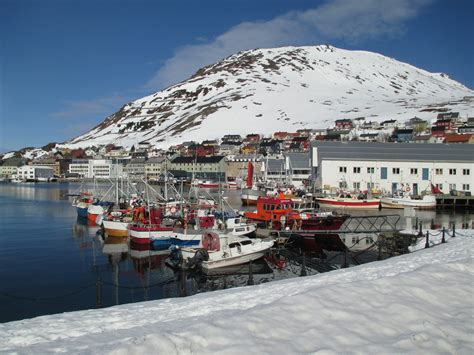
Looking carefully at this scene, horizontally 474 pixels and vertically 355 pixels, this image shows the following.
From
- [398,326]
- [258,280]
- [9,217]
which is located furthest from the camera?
[9,217]

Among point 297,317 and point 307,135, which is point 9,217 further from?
point 307,135

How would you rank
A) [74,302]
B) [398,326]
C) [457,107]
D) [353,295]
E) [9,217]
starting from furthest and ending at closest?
[457,107] < [9,217] < [74,302] < [353,295] < [398,326]

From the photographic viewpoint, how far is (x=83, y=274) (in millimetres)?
22750

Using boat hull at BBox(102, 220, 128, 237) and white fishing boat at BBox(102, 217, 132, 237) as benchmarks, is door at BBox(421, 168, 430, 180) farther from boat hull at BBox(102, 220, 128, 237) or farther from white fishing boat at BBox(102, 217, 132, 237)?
boat hull at BBox(102, 220, 128, 237)

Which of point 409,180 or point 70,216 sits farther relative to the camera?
point 409,180

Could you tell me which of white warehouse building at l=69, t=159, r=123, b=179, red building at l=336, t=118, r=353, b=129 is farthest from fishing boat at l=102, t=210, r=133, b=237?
red building at l=336, t=118, r=353, b=129

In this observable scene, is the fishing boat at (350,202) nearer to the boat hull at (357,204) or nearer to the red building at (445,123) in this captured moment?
the boat hull at (357,204)

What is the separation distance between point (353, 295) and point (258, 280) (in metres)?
11.5

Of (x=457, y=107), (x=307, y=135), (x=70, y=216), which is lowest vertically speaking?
(x=70, y=216)

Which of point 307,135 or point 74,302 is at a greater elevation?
point 307,135

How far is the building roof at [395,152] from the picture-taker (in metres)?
59.7

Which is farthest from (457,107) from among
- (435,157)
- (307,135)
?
(435,157)

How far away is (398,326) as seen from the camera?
26.0ft

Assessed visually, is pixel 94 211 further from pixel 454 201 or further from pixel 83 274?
pixel 454 201
